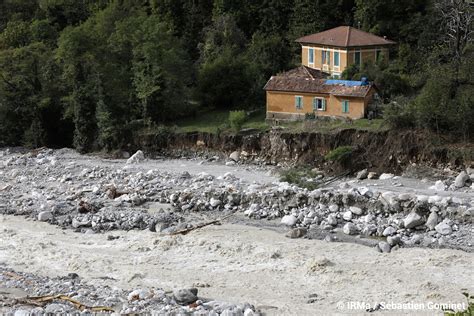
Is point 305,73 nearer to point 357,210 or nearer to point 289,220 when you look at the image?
point 357,210

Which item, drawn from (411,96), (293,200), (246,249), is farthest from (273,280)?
(411,96)

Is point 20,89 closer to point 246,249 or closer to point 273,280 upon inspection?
point 246,249

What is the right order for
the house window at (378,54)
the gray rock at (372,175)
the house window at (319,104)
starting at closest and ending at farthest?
the gray rock at (372,175)
the house window at (319,104)
the house window at (378,54)

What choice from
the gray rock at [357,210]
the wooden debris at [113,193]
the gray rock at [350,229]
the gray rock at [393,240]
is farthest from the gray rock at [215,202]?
the gray rock at [393,240]

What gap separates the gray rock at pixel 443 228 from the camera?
80.1 feet

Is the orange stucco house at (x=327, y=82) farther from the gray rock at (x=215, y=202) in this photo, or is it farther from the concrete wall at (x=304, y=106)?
the gray rock at (x=215, y=202)

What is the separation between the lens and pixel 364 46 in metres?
40.8

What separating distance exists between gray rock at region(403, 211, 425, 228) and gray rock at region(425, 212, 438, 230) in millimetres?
189

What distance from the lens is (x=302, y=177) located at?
1220 inches

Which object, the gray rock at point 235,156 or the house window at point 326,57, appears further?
the house window at point 326,57

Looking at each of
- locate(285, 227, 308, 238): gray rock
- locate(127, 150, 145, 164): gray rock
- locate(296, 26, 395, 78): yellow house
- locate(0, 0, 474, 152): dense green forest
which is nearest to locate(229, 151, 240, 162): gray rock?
locate(127, 150, 145, 164): gray rock

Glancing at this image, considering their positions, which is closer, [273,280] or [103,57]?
[273,280]

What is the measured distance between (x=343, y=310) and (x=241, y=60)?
939 inches

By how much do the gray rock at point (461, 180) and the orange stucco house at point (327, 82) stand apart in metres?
6.89
